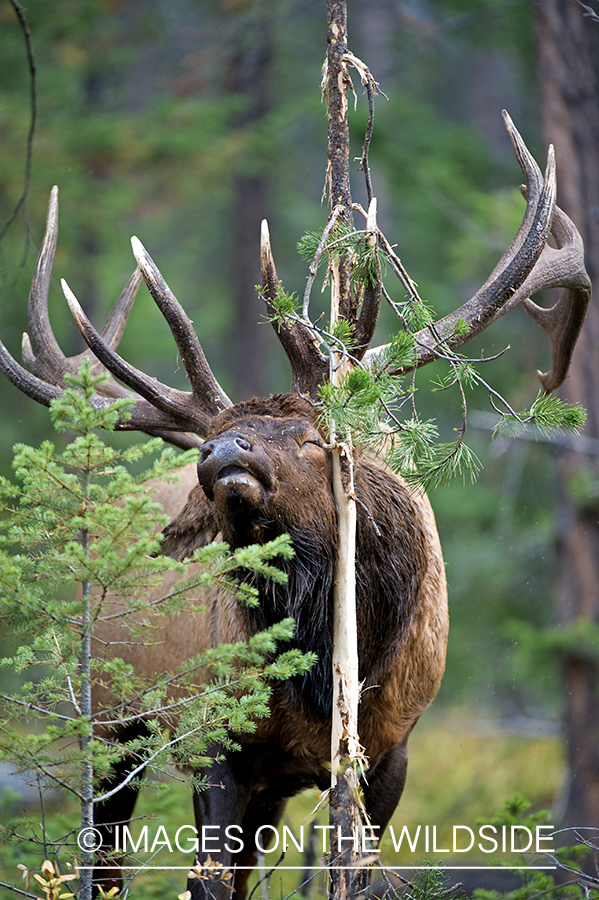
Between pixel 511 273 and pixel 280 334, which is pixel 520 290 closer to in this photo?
pixel 511 273

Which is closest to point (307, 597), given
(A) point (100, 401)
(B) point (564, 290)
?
(A) point (100, 401)

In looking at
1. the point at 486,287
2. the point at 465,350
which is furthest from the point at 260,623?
the point at 465,350

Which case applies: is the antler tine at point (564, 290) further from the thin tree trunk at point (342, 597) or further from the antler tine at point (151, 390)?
the antler tine at point (151, 390)

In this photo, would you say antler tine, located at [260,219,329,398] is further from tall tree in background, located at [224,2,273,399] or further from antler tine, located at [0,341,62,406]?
tall tree in background, located at [224,2,273,399]

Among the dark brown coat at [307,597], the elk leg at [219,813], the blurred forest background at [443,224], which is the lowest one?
the elk leg at [219,813]

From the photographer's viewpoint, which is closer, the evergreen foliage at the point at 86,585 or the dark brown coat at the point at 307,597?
the evergreen foliage at the point at 86,585

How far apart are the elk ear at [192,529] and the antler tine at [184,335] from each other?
15.3 inches

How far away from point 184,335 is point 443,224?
9.24m

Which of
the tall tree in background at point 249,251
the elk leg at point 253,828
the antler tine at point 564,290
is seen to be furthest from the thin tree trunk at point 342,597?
the tall tree in background at point 249,251

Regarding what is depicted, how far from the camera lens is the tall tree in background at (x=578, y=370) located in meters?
7.15

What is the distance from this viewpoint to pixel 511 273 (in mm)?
3740

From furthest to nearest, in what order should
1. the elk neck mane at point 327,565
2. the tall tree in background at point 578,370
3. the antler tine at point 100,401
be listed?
1. the tall tree in background at point 578,370
2. the antler tine at point 100,401
3. the elk neck mane at point 327,565

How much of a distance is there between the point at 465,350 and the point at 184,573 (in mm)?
7343

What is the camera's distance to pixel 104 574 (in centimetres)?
270
